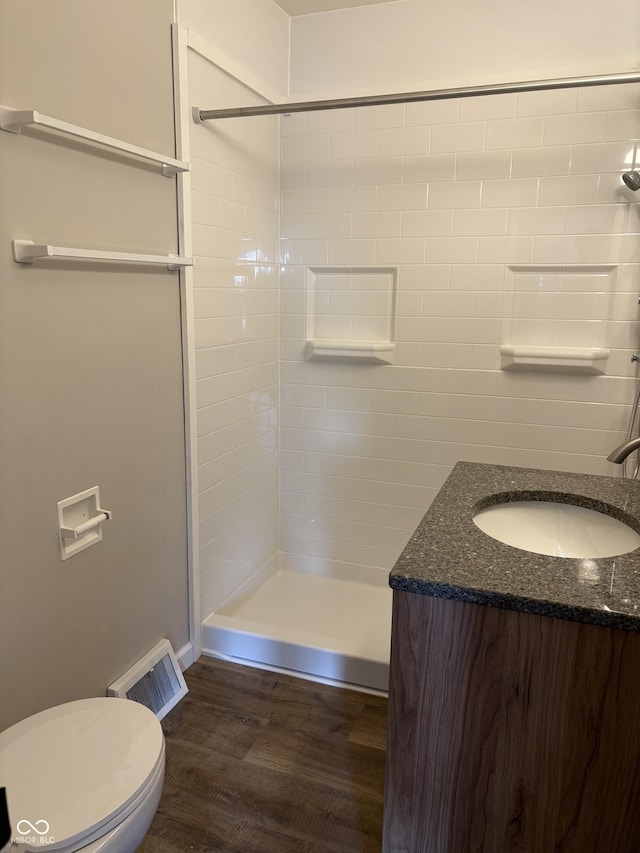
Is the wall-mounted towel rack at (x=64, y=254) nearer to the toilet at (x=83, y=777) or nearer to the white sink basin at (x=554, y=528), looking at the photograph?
the toilet at (x=83, y=777)

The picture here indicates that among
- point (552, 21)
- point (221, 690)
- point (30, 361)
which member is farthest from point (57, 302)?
point (552, 21)

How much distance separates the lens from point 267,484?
2881 millimetres

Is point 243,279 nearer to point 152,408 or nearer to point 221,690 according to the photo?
point 152,408

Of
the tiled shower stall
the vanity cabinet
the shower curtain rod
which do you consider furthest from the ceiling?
the vanity cabinet

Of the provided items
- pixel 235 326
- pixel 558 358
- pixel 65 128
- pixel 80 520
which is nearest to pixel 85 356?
pixel 80 520

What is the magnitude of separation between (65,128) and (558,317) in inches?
73.7

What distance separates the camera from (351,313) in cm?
276

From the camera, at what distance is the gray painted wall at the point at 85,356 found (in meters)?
1.41

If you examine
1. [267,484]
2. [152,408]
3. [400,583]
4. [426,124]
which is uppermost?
[426,124]

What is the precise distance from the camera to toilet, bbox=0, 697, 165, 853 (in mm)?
1081

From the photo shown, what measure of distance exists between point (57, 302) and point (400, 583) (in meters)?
1.07

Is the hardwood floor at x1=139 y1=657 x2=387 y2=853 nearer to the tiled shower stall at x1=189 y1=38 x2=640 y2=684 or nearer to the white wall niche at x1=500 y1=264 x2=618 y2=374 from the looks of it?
the tiled shower stall at x1=189 y1=38 x2=640 y2=684

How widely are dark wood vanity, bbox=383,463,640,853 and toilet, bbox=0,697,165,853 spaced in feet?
1.63

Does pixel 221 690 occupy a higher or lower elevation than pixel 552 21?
lower
